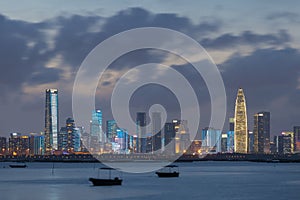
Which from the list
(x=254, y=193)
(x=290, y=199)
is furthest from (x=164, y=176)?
(x=290, y=199)

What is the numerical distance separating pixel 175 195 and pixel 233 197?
911cm

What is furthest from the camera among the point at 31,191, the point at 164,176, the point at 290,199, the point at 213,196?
the point at 164,176

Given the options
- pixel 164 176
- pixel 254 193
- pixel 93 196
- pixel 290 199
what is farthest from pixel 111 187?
pixel 164 176

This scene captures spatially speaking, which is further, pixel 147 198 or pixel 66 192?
pixel 66 192

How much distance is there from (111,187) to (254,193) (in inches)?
1002

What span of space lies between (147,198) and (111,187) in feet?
64.5

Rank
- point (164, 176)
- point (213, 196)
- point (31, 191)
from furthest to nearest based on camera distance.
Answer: point (164, 176) → point (31, 191) → point (213, 196)

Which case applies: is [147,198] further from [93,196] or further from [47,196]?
[47,196]

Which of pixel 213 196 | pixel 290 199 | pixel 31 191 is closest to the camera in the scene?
pixel 290 199

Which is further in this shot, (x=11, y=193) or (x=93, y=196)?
(x=11, y=193)

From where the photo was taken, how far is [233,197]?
300 ft

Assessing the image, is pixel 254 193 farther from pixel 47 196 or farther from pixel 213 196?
pixel 47 196

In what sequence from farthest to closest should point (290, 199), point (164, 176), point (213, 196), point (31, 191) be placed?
point (164, 176) → point (31, 191) → point (213, 196) → point (290, 199)

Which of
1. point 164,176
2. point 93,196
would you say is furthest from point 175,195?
point 164,176
